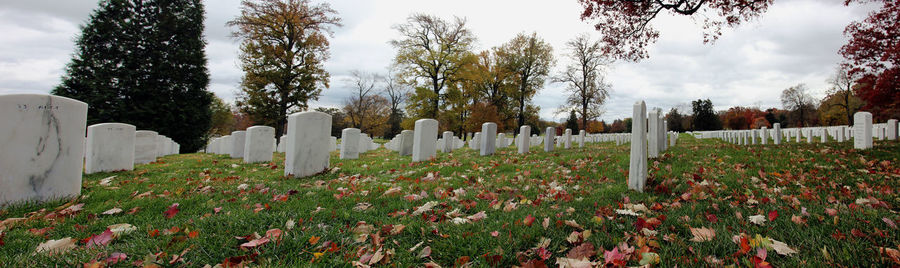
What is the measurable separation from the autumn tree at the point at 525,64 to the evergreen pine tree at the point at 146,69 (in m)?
23.5

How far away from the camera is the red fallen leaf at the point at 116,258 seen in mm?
1884

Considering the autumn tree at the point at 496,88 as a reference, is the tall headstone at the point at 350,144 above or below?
below

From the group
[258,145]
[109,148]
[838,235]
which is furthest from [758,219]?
[109,148]

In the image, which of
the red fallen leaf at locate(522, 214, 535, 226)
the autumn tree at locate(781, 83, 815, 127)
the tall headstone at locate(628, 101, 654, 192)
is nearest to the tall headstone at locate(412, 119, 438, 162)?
the tall headstone at locate(628, 101, 654, 192)

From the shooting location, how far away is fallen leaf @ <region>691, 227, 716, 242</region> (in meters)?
2.13

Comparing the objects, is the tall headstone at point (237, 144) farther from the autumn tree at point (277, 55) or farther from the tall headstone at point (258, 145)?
the autumn tree at point (277, 55)

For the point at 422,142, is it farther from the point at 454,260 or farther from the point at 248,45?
the point at 248,45

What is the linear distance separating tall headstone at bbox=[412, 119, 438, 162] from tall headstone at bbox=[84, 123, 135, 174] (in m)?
5.96

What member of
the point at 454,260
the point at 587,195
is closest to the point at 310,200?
the point at 454,260

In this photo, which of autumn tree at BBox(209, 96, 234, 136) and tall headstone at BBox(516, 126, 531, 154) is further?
autumn tree at BBox(209, 96, 234, 136)

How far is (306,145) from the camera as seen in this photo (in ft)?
19.0

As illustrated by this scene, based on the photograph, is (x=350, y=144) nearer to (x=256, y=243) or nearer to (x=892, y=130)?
(x=256, y=243)

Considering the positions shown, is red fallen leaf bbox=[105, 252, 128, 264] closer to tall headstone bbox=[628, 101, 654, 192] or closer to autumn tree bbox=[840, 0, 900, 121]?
tall headstone bbox=[628, 101, 654, 192]

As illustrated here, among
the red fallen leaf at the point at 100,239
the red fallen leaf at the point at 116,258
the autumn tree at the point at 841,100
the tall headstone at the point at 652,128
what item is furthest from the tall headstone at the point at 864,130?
the autumn tree at the point at 841,100
